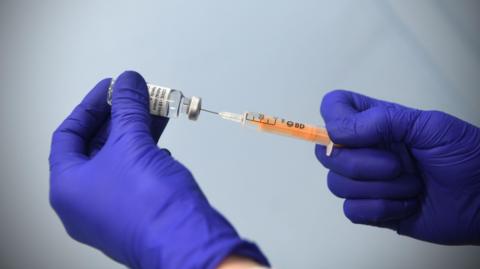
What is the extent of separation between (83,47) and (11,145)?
0.31 m

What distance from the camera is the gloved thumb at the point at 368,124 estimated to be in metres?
0.92

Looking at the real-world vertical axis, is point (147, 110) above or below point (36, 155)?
above

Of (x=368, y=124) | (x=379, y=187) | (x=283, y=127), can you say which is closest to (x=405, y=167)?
(x=379, y=187)

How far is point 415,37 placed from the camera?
135cm

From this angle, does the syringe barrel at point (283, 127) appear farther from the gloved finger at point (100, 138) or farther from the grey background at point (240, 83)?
the gloved finger at point (100, 138)

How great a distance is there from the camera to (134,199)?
0.67m

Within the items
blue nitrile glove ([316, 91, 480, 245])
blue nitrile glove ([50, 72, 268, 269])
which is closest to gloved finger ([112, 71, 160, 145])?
blue nitrile glove ([50, 72, 268, 269])

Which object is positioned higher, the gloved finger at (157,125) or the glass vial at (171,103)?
the glass vial at (171,103)

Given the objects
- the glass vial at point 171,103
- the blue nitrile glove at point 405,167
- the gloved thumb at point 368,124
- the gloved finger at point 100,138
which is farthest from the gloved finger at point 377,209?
the gloved finger at point 100,138

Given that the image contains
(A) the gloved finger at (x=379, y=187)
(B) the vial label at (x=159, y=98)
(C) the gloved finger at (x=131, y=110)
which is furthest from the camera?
(A) the gloved finger at (x=379, y=187)

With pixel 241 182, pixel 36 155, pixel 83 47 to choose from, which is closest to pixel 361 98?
pixel 241 182

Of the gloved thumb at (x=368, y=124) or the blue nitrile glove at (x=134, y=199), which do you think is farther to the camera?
the gloved thumb at (x=368, y=124)

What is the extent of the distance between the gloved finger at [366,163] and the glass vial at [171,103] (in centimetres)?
36

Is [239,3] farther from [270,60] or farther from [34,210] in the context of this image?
[34,210]
